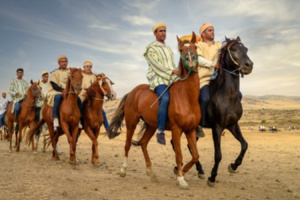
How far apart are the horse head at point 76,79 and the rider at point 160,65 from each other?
2648 mm

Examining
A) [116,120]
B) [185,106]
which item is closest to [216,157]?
[185,106]

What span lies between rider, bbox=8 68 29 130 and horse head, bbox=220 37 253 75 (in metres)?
10.5

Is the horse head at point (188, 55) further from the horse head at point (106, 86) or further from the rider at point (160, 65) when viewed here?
the horse head at point (106, 86)

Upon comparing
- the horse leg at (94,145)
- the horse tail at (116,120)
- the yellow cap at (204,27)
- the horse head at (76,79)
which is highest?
the yellow cap at (204,27)

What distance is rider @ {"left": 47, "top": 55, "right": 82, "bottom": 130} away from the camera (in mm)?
9484

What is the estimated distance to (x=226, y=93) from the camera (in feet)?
21.6

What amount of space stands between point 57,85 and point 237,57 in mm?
6227

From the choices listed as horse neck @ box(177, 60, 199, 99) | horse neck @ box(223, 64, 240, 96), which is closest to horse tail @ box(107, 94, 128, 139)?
horse neck @ box(177, 60, 199, 99)

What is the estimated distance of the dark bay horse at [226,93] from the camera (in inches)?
251

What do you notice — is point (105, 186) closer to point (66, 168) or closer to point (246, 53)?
point (66, 168)

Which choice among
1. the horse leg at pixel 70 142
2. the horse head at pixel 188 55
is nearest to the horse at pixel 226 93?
the horse head at pixel 188 55

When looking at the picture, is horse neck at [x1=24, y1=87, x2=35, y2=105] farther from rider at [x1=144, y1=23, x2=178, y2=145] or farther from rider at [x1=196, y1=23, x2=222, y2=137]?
rider at [x1=196, y1=23, x2=222, y2=137]

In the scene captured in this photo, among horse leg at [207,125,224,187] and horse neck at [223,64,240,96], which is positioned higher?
horse neck at [223,64,240,96]

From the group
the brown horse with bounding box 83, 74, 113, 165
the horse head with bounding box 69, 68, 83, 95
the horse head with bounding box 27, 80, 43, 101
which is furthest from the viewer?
the horse head with bounding box 27, 80, 43, 101
